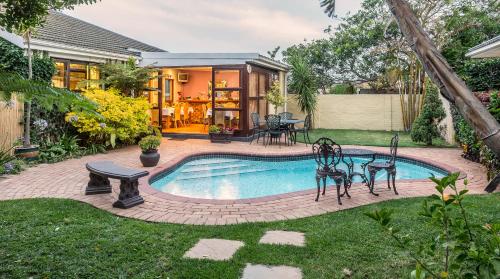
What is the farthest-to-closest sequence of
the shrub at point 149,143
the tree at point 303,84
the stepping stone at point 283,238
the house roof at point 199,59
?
the tree at point 303,84 → the house roof at point 199,59 → the shrub at point 149,143 → the stepping stone at point 283,238

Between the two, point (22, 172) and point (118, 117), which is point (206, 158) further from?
point (22, 172)

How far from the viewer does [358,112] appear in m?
17.8

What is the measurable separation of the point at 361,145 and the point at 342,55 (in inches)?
398

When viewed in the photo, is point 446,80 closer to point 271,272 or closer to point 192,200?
point 271,272

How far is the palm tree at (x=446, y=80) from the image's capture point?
0.84 meters

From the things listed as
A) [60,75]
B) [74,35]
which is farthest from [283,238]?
[74,35]

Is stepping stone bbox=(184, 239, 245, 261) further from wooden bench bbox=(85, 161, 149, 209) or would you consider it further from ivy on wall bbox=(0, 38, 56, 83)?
ivy on wall bbox=(0, 38, 56, 83)

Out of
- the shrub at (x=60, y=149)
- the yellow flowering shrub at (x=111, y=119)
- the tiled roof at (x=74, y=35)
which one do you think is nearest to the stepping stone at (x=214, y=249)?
the shrub at (x=60, y=149)

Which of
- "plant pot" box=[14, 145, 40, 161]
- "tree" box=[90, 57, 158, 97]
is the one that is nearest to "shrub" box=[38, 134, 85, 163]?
"plant pot" box=[14, 145, 40, 161]

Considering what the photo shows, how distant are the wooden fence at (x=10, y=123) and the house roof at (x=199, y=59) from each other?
196 inches

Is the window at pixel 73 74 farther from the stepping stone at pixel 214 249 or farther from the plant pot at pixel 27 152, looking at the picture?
the stepping stone at pixel 214 249

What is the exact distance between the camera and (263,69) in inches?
610

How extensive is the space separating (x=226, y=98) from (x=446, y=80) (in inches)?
518

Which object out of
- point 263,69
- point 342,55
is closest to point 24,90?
point 263,69
